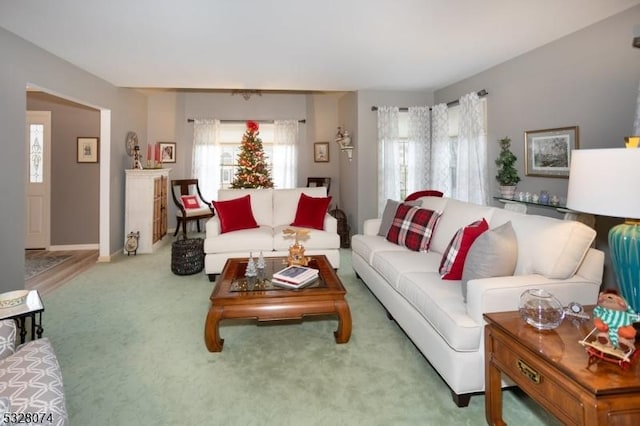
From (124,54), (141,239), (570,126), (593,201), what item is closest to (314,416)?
(593,201)

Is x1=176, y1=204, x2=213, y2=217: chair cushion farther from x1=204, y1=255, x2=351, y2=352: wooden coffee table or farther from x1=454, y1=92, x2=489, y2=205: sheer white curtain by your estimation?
x1=454, y1=92, x2=489, y2=205: sheer white curtain

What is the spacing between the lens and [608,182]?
1.55 m

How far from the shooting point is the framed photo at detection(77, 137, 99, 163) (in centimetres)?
546

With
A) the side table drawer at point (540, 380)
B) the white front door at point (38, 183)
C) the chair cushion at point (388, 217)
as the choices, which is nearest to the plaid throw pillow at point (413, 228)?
the chair cushion at point (388, 217)

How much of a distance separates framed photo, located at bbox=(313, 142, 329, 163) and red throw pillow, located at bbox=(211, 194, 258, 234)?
9.37 ft

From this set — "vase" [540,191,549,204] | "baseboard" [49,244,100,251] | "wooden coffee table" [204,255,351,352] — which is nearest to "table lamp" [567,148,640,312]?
"wooden coffee table" [204,255,351,352]

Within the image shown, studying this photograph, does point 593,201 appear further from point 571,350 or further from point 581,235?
point 571,350

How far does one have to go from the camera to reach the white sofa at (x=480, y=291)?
179 centimetres

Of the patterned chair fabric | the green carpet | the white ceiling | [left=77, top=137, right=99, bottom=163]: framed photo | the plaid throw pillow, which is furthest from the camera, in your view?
[left=77, top=137, right=99, bottom=163]: framed photo

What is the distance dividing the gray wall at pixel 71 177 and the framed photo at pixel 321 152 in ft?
12.4

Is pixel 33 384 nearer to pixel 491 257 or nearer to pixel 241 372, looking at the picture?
pixel 241 372

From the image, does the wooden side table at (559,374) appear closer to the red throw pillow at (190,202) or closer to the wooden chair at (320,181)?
the wooden chair at (320,181)

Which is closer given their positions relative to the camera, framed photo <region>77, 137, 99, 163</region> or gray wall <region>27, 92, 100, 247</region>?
gray wall <region>27, 92, 100, 247</region>

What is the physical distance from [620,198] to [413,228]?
1837 mm
